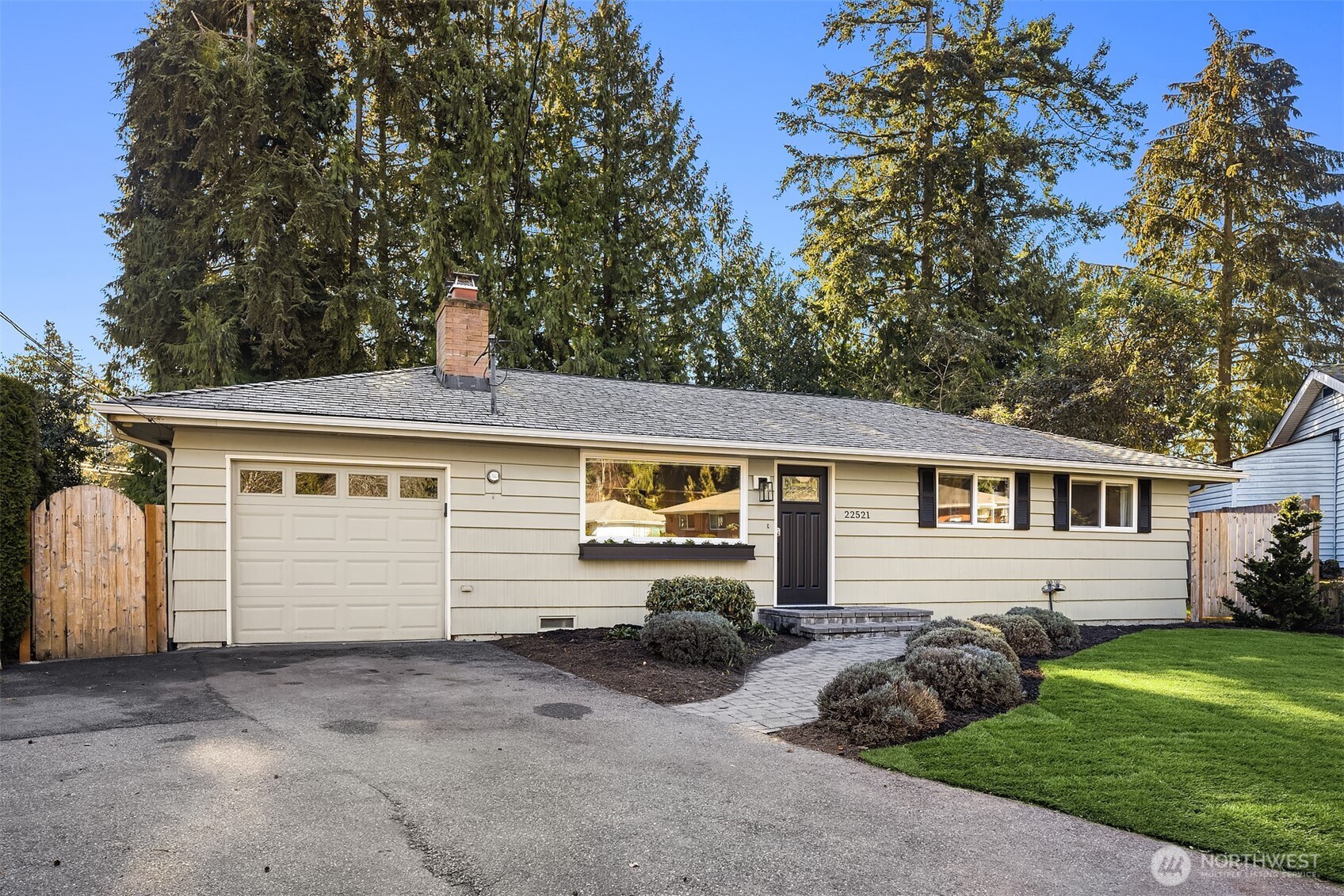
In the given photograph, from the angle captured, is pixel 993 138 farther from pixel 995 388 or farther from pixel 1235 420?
pixel 1235 420

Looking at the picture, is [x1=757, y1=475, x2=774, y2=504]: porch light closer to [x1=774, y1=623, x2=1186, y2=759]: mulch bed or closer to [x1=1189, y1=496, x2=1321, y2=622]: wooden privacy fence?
[x1=774, y1=623, x2=1186, y2=759]: mulch bed

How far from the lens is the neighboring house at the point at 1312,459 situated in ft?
55.1

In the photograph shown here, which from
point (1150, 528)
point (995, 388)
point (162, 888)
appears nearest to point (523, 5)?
point (995, 388)

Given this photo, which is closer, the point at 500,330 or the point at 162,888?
the point at 162,888

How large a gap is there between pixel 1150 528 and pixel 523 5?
1929 centimetres

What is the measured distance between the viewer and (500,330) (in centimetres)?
1894

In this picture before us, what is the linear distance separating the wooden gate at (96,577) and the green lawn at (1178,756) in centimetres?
738

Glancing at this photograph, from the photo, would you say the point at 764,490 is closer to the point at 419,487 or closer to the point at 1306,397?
the point at 419,487

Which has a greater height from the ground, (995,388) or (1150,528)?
(995,388)

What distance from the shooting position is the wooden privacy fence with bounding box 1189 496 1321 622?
1390 cm

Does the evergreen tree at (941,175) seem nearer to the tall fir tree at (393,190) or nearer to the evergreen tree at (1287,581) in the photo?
the tall fir tree at (393,190)

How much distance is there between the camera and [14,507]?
7754 mm

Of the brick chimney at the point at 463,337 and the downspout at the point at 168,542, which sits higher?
the brick chimney at the point at 463,337

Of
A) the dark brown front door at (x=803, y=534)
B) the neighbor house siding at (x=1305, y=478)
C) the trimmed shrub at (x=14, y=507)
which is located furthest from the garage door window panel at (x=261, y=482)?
the neighbor house siding at (x=1305, y=478)
